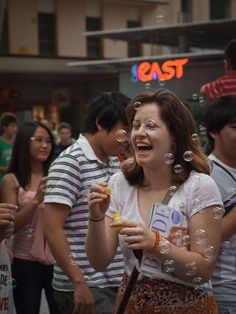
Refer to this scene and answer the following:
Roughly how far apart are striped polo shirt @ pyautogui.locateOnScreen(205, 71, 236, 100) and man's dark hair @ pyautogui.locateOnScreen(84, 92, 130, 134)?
1.71 ft

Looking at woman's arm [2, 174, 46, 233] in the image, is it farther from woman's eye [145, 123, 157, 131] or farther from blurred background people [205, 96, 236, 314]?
woman's eye [145, 123, 157, 131]

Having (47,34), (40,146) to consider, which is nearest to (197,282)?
(40,146)

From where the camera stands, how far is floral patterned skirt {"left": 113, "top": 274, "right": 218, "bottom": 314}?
2.24m

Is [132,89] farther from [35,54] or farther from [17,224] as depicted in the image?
[17,224]

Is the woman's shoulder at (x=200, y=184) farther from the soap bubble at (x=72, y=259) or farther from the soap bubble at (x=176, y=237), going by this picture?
the soap bubble at (x=72, y=259)

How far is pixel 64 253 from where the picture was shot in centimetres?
292

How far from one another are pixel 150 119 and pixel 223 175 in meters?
0.64

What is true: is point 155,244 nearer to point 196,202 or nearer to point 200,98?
point 196,202

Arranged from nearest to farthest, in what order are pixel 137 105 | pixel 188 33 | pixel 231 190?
pixel 137 105, pixel 231 190, pixel 188 33

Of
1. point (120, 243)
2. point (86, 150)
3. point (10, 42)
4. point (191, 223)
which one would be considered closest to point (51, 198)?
point (86, 150)

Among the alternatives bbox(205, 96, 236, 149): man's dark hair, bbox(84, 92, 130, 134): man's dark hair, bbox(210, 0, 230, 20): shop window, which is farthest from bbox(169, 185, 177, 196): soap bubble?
bbox(210, 0, 230, 20): shop window

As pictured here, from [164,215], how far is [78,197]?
2.94ft

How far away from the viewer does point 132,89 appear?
14.0 m

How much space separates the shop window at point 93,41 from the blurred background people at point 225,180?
19.3 meters
